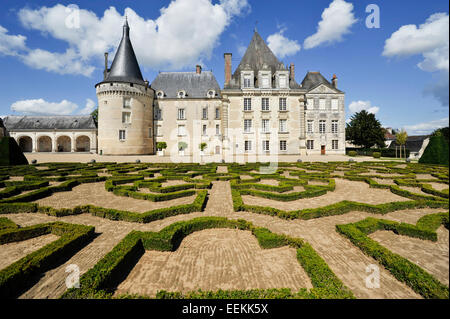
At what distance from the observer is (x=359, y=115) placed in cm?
3722

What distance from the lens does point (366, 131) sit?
35.5 metres

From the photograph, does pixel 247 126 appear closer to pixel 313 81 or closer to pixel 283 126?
pixel 283 126

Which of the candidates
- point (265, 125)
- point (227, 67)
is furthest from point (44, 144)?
point (265, 125)

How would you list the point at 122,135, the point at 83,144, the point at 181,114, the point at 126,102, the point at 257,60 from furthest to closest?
1. the point at 83,144
2. the point at 181,114
3. the point at 122,135
4. the point at 126,102
5. the point at 257,60

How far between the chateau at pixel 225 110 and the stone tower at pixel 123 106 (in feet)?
0.45

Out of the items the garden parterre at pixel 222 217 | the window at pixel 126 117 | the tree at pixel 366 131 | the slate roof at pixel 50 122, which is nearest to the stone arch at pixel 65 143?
the slate roof at pixel 50 122

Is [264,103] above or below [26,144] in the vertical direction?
above

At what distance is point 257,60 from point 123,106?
2166 centimetres

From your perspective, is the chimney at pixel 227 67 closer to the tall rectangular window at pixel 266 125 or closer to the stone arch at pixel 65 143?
the tall rectangular window at pixel 266 125

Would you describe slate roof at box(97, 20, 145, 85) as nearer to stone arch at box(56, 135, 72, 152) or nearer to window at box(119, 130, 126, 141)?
window at box(119, 130, 126, 141)

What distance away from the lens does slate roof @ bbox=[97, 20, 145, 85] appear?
30317 mm

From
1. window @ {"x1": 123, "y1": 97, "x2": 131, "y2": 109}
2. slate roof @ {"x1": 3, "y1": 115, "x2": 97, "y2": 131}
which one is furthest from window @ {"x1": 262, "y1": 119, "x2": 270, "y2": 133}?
slate roof @ {"x1": 3, "y1": 115, "x2": 97, "y2": 131}

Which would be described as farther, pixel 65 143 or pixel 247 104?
pixel 65 143
